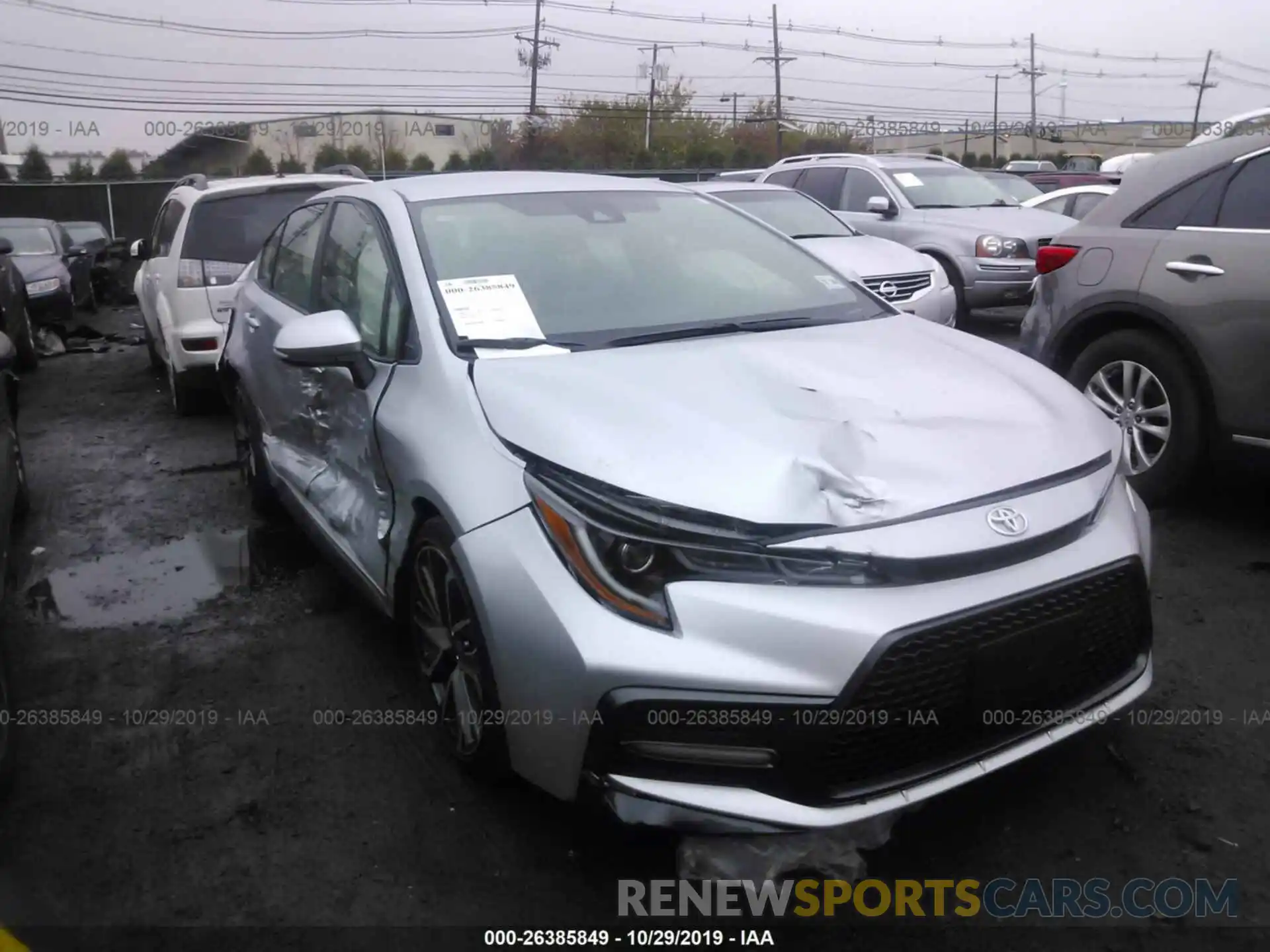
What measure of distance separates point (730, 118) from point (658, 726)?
60.1 meters

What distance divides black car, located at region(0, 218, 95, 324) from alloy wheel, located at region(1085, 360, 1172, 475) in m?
10.1

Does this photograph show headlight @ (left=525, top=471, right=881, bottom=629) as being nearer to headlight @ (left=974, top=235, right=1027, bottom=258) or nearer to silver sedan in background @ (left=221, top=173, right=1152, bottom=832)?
silver sedan in background @ (left=221, top=173, right=1152, bottom=832)

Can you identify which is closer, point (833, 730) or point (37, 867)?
point (833, 730)

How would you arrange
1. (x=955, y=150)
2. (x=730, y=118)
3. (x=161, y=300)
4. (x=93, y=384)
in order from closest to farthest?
1. (x=161, y=300)
2. (x=93, y=384)
3. (x=730, y=118)
4. (x=955, y=150)

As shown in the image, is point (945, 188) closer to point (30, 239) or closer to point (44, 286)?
point (44, 286)

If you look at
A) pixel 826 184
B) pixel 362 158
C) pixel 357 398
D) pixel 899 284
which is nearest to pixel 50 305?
pixel 826 184

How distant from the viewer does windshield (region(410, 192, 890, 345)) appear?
132 inches

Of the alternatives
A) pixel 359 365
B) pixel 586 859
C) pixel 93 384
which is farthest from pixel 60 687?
pixel 93 384

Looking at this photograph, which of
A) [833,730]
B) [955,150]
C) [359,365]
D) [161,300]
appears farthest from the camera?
[955,150]

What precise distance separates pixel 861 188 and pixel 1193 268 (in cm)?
716

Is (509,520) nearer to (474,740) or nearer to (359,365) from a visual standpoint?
(474,740)

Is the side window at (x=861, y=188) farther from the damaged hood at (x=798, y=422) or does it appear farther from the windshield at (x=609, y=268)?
the damaged hood at (x=798, y=422)

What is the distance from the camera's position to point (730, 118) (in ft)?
193

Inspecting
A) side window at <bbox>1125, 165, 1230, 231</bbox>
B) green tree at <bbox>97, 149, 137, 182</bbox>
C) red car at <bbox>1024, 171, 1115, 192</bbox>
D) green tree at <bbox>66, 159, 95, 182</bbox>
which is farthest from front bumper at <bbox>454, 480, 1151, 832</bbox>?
green tree at <bbox>97, 149, 137, 182</bbox>
